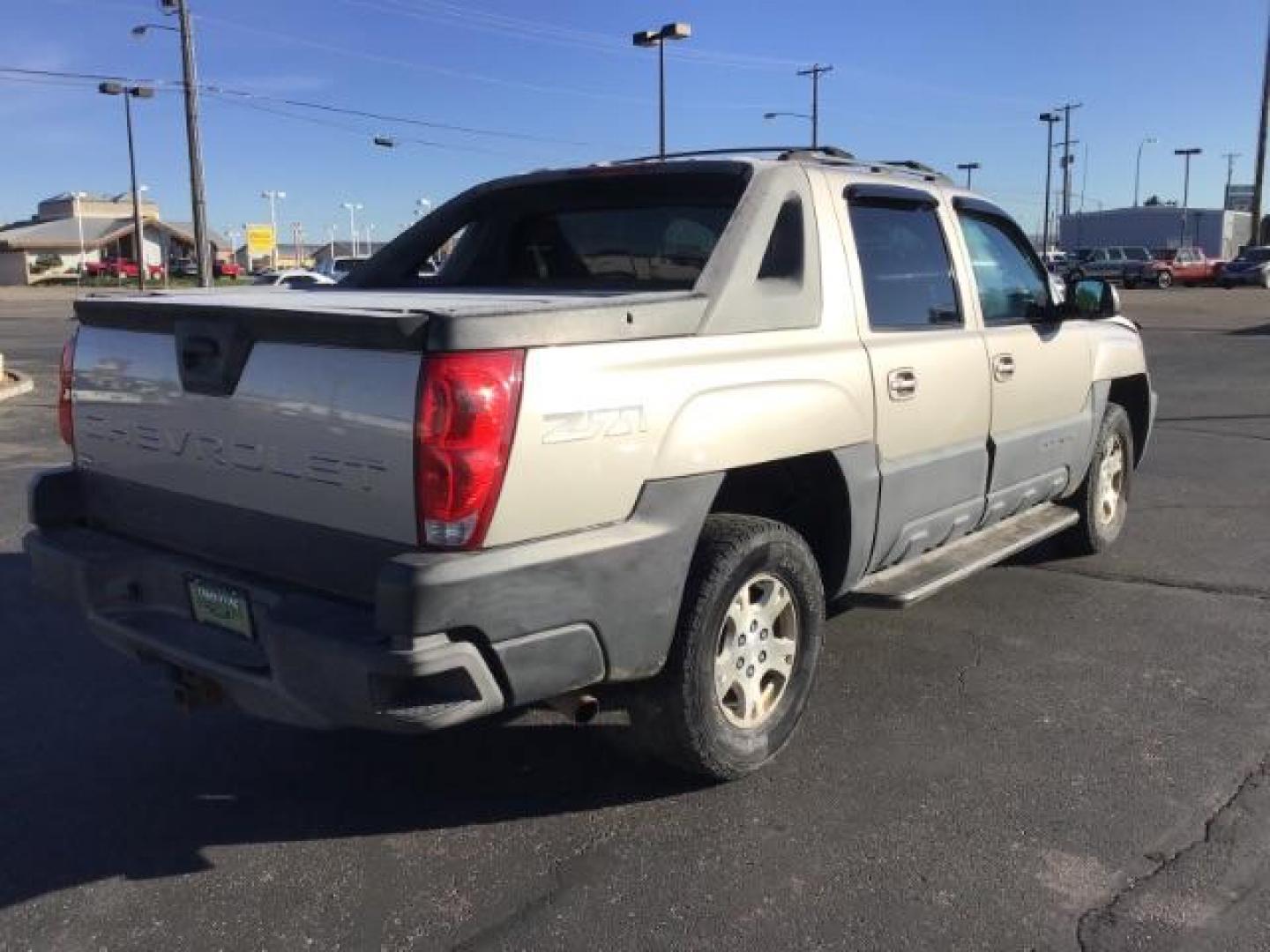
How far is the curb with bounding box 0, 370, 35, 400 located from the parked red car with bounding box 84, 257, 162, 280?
6369 centimetres

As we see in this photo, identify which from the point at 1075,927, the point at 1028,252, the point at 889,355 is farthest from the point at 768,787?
the point at 1028,252

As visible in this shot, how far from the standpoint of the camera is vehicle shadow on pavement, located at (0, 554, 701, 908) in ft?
11.1

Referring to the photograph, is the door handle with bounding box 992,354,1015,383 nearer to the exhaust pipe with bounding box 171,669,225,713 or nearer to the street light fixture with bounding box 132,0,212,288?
the exhaust pipe with bounding box 171,669,225,713

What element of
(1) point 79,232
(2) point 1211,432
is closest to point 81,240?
(1) point 79,232

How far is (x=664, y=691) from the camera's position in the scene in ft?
11.1

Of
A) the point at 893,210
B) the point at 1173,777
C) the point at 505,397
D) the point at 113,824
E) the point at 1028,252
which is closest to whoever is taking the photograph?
the point at 505,397

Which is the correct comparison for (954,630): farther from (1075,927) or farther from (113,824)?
(113,824)

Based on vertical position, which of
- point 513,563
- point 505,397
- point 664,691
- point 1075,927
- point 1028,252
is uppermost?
point 1028,252

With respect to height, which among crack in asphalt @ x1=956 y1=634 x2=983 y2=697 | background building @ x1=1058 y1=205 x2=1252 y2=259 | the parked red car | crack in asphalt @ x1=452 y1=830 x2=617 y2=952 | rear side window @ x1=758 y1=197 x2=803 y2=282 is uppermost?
background building @ x1=1058 y1=205 x2=1252 y2=259

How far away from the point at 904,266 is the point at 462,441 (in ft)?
7.70

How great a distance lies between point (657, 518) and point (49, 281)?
86.7m

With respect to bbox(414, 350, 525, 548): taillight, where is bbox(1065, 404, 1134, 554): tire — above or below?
below

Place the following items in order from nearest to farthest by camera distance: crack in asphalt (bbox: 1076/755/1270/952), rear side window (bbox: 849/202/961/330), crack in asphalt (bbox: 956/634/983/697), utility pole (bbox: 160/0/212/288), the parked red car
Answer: crack in asphalt (bbox: 1076/755/1270/952) < rear side window (bbox: 849/202/961/330) < crack in asphalt (bbox: 956/634/983/697) < utility pole (bbox: 160/0/212/288) < the parked red car

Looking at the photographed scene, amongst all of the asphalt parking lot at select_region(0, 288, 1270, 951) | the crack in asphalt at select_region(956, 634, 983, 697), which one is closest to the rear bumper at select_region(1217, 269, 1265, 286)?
the asphalt parking lot at select_region(0, 288, 1270, 951)
